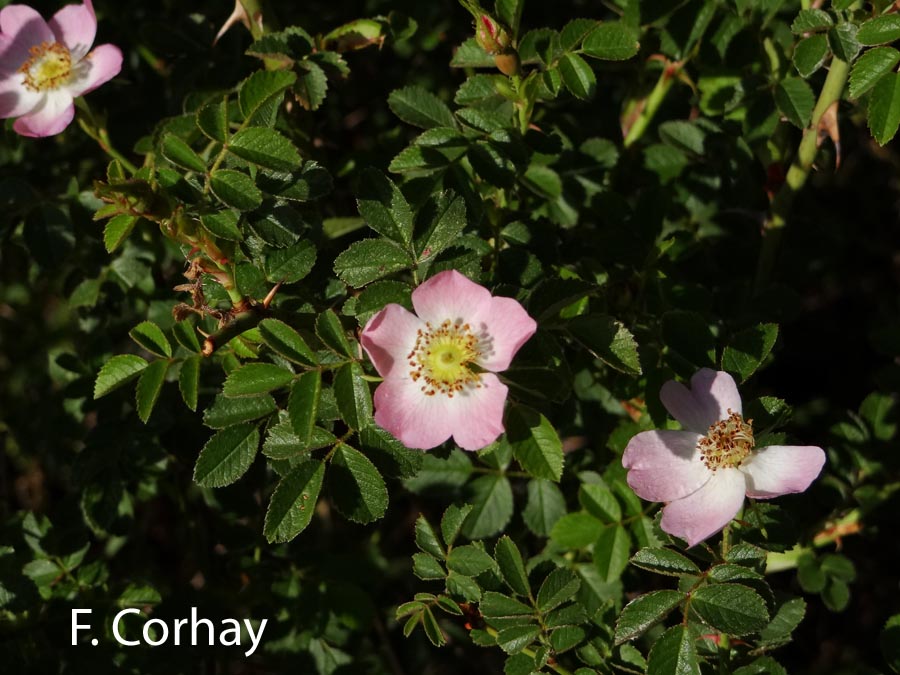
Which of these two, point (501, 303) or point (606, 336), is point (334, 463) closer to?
point (501, 303)

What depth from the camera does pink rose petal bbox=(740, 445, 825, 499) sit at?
4.81 ft

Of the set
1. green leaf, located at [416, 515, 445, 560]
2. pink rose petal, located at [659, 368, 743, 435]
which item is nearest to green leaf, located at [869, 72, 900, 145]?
pink rose petal, located at [659, 368, 743, 435]

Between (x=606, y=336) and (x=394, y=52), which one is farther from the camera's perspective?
(x=394, y=52)

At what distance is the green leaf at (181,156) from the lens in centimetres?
157

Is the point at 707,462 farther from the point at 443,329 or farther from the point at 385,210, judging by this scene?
the point at 385,210

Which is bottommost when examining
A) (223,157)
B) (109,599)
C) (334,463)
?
(109,599)

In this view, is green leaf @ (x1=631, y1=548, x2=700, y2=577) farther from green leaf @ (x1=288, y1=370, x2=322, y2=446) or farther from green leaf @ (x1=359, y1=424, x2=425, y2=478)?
green leaf @ (x1=288, y1=370, x2=322, y2=446)

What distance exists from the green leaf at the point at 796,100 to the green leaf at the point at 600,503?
805 millimetres

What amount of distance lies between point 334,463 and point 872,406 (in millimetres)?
1273

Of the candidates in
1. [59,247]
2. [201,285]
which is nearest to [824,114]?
[201,285]

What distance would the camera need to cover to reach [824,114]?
188 cm

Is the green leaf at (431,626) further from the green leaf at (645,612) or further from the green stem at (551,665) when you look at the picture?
the green leaf at (645,612)

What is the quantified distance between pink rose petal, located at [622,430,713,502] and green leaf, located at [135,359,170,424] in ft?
2.48

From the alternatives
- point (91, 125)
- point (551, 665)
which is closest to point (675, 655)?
point (551, 665)
